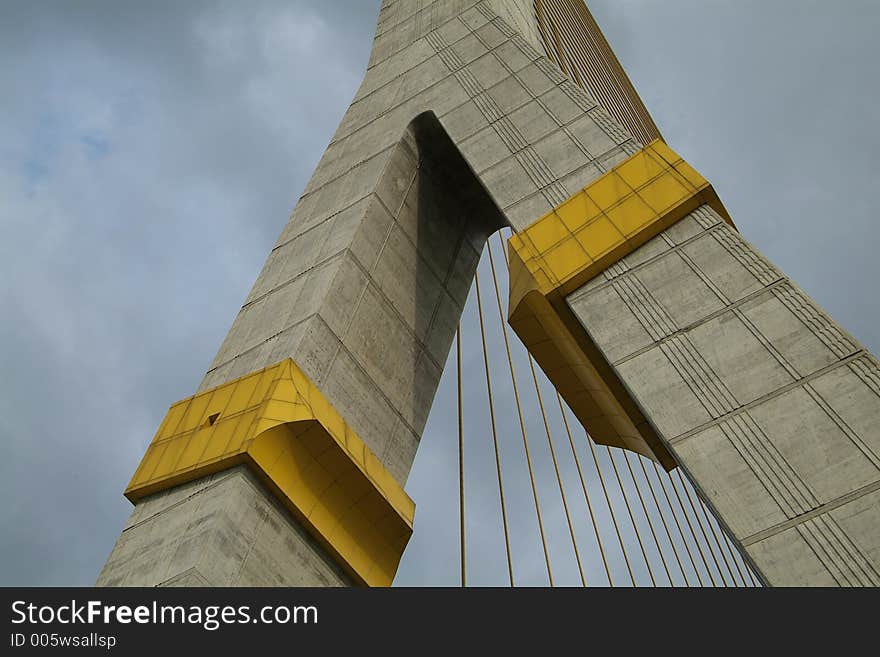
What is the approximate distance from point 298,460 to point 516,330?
3.31 metres

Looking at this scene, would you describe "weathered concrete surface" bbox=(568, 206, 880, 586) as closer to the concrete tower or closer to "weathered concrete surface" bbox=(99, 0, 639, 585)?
the concrete tower

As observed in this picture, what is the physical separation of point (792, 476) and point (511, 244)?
15.7 ft

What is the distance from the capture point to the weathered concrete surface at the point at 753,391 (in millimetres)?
7102

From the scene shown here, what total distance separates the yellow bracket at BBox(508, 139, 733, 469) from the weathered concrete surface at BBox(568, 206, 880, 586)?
21 cm

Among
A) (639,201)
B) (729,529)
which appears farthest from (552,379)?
(729,529)

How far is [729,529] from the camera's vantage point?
741 centimetres

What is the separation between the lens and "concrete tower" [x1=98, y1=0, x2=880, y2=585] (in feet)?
25.4

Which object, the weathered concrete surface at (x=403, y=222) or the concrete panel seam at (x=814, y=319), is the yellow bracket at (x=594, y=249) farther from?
the concrete panel seam at (x=814, y=319)

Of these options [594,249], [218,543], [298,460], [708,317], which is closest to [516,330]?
[594,249]

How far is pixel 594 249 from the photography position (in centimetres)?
1025

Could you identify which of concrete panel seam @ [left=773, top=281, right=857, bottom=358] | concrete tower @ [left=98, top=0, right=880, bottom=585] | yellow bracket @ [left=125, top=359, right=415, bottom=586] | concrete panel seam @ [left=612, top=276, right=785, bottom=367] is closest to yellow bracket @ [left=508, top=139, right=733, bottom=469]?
concrete tower @ [left=98, top=0, right=880, bottom=585]
